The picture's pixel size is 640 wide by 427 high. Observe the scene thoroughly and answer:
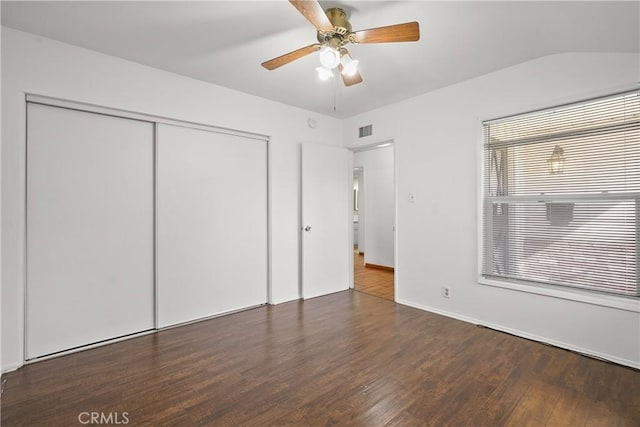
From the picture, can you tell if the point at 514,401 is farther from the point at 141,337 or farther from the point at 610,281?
the point at 141,337

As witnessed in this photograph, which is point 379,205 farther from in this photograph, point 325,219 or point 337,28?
point 337,28

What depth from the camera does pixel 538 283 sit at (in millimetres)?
2820

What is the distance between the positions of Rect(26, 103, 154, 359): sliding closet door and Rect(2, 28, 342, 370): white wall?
113mm

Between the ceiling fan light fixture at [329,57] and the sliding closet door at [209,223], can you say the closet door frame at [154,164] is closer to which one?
the sliding closet door at [209,223]

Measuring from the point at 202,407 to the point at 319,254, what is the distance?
2.57 meters

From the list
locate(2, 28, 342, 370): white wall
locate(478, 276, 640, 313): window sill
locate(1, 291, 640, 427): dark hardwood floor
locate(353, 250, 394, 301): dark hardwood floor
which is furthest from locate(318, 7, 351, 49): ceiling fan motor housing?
locate(353, 250, 394, 301): dark hardwood floor

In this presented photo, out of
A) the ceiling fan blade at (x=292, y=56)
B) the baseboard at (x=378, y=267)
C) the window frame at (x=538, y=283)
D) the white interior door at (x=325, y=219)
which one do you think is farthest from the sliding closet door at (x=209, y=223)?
the baseboard at (x=378, y=267)

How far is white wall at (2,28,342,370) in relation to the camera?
2293 mm

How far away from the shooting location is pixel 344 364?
2377mm

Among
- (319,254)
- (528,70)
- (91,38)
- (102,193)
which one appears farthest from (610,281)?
(91,38)

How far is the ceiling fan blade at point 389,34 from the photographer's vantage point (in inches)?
72.0

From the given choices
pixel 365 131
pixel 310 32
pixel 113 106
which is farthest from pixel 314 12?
pixel 365 131

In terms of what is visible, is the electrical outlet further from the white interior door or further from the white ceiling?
the white ceiling

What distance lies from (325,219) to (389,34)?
274 centimetres
